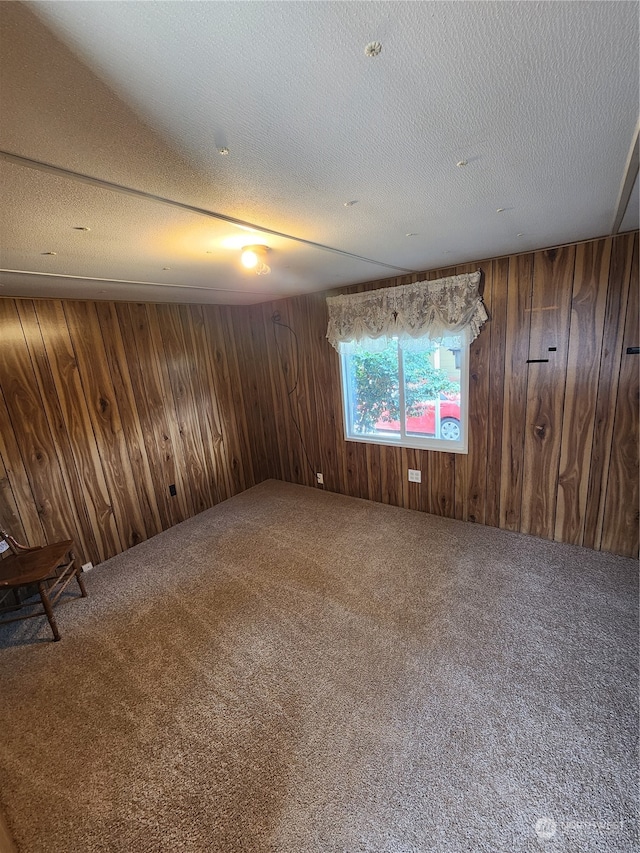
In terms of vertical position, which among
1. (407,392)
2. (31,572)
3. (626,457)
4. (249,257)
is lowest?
(31,572)

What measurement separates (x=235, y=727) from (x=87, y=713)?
781mm

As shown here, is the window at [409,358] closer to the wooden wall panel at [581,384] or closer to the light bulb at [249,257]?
the wooden wall panel at [581,384]

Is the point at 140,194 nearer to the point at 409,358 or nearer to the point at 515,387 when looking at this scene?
the point at 409,358

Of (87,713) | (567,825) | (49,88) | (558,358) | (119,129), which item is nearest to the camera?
(49,88)

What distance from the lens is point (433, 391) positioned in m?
3.13

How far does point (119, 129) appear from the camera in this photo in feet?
2.80

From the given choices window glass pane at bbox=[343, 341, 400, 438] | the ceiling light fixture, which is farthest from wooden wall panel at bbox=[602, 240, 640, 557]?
the ceiling light fixture

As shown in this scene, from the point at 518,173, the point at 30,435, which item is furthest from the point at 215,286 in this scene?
the point at 518,173

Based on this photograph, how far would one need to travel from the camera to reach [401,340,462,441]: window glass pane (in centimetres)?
300

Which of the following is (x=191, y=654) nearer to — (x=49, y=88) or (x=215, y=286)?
(x=49, y=88)

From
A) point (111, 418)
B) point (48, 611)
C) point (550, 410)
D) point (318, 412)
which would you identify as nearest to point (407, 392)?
point (318, 412)

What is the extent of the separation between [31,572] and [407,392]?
3.18 metres

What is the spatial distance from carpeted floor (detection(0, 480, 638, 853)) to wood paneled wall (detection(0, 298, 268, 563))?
2.32 ft

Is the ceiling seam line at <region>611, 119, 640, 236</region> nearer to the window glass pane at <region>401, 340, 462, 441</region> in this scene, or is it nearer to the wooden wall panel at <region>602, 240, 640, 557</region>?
the wooden wall panel at <region>602, 240, 640, 557</region>
